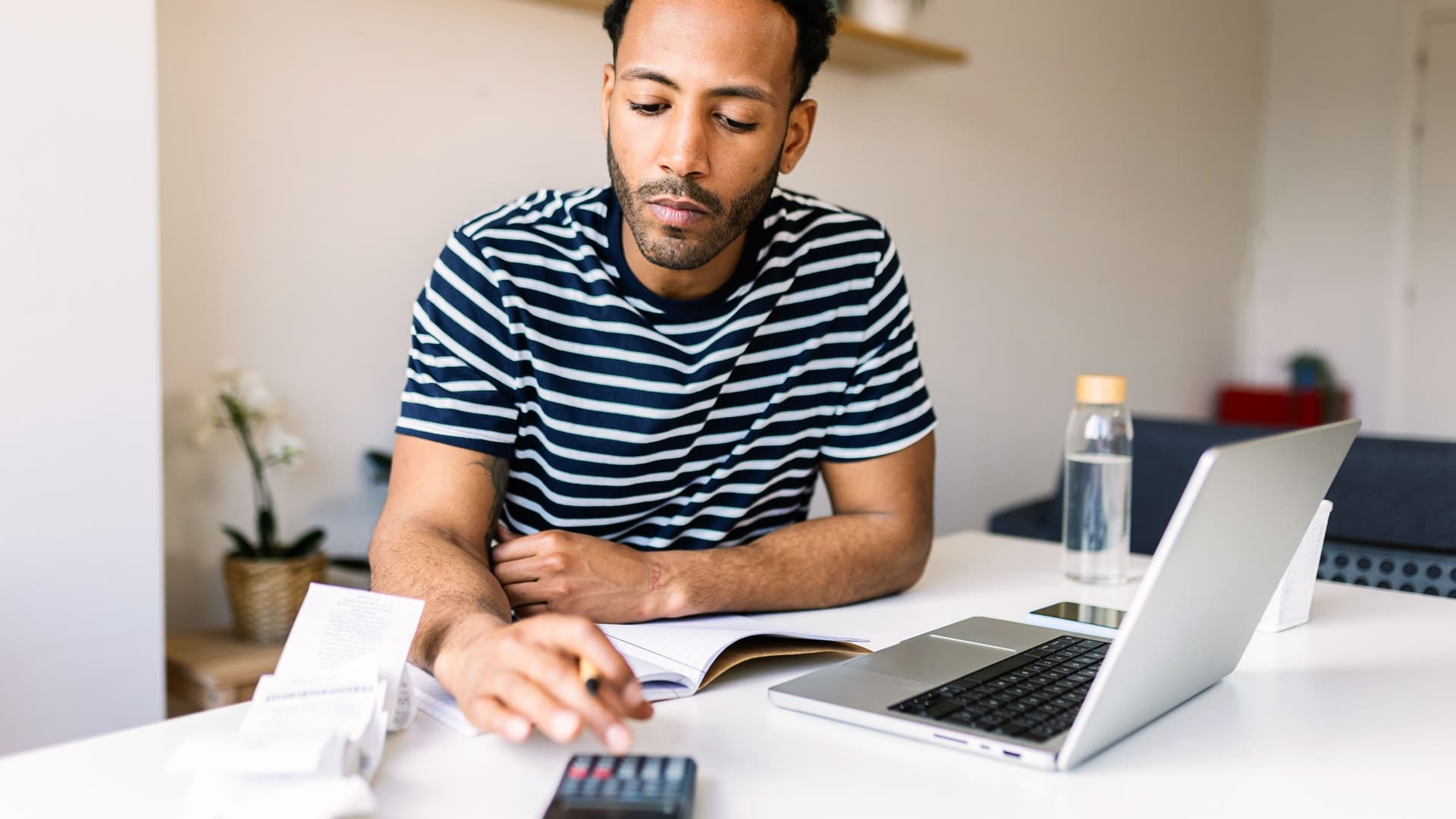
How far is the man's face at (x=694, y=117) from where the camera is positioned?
1133 millimetres

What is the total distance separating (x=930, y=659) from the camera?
89 centimetres

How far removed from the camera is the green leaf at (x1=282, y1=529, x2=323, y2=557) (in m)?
1.94

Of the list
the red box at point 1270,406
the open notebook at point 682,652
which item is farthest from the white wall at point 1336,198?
the open notebook at point 682,652

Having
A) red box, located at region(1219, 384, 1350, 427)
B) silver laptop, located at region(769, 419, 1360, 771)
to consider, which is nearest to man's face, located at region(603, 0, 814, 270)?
silver laptop, located at region(769, 419, 1360, 771)

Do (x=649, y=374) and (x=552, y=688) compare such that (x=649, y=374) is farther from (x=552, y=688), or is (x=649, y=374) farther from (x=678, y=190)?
(x=552, y=688)

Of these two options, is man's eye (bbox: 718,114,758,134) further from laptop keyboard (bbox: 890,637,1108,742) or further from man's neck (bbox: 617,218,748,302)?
laptop keyboard (bbox: 890,637,1108,742)

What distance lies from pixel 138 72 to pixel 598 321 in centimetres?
84

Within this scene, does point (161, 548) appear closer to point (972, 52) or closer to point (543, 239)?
point (543, 239)

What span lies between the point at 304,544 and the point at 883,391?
1046 millimetres

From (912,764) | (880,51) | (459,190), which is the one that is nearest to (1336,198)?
(880,51)

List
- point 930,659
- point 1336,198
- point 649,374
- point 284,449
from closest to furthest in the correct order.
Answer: point 930,659, point 649,374, point 284,449, point 1336,198

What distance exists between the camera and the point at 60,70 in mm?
1556

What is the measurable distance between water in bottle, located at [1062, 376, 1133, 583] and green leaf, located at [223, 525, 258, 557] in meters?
1.26

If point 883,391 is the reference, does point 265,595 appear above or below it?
→ below
